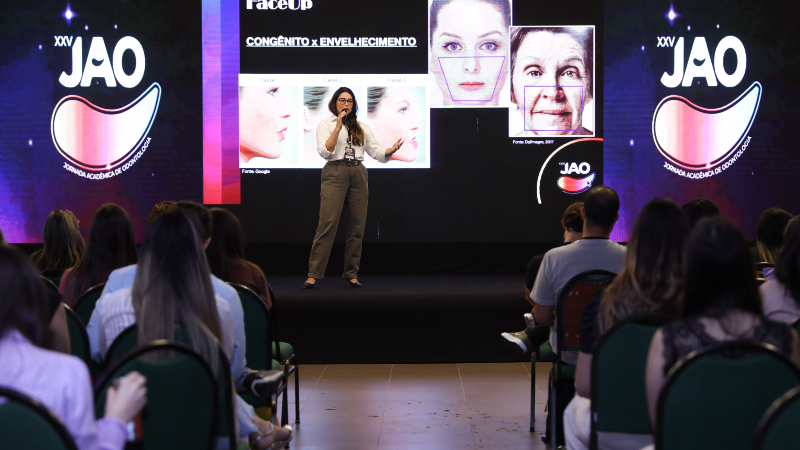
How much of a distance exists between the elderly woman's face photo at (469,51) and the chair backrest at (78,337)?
483 centimetres

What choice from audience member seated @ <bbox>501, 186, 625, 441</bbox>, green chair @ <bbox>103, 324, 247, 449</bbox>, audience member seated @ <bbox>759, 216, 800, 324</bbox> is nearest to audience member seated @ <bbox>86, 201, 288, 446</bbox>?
green chair @ <bbox>103, 324, 247, 449</bbox>

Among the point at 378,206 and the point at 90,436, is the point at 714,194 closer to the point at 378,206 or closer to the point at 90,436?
the point at 378,206

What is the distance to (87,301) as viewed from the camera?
2.61 m

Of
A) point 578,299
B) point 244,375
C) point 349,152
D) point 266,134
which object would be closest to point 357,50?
point 266,134

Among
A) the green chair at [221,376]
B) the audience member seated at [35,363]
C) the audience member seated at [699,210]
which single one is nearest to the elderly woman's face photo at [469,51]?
the audience member seated at [699,210]

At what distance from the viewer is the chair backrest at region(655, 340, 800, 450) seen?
1.40 m

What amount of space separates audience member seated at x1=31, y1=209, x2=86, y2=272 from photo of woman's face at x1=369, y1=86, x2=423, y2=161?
11.5ft

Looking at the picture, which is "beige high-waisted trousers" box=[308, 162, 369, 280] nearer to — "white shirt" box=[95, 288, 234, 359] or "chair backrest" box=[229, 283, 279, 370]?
"chair backrest" box=[229, 283, 279, 370]

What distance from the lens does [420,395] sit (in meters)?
3.90

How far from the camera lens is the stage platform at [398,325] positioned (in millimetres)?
4754

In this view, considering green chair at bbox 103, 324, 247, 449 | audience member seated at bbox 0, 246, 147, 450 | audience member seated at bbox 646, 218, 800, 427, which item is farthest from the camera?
green chair at bbox 103, 324, 247, 449

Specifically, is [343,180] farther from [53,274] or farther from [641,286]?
[641,286]

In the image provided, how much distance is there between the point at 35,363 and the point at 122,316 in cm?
73

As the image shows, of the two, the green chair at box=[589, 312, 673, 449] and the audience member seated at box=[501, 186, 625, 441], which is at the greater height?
the audience member seated at box=[501, 186, 625, 441]
